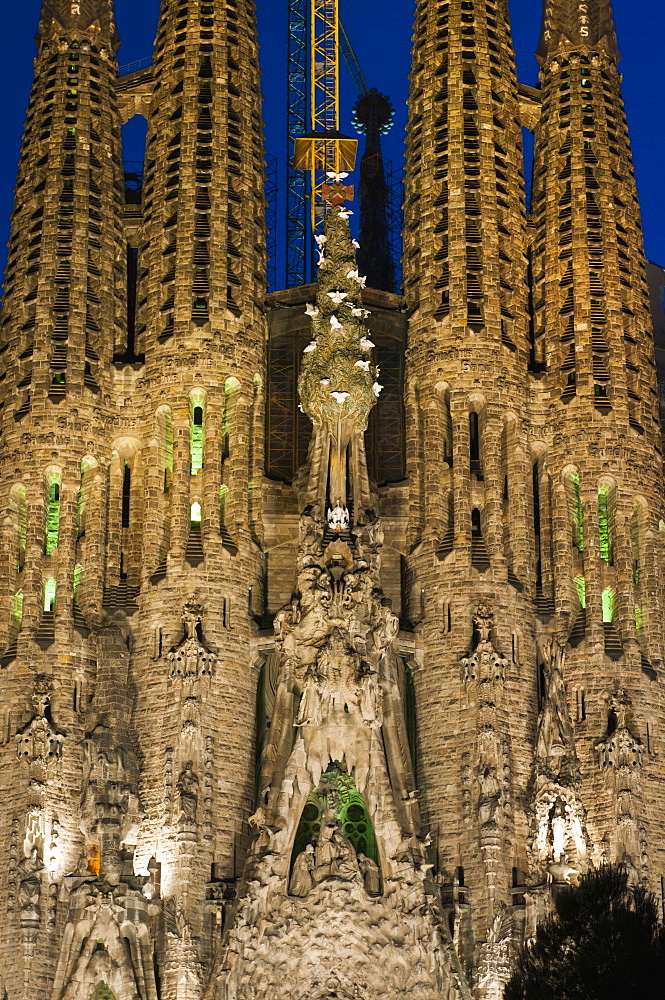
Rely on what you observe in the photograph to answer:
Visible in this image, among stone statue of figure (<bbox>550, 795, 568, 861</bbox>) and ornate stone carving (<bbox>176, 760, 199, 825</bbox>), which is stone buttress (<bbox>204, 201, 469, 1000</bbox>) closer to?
ornate stone carving (<bbox>176, 760, 199, 825</bbox>)

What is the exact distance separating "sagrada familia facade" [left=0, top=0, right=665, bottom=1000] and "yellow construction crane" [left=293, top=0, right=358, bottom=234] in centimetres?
423

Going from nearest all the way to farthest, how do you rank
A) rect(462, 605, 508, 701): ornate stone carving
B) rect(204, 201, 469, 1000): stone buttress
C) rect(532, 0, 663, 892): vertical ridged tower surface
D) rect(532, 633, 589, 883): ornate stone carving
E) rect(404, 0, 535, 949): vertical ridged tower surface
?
rect(204, 201, 469, 1000): stone buttress → rect(532, 633, 589, 883): ornate stone carving → rect(404, 0, 535, 949): vertical ridged tower surface → rect(462, 605, 508, 701): ornate stone carving → rect(532, 0, 663, 892): vertical ridged tower surface

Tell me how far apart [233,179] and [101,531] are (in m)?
10.4

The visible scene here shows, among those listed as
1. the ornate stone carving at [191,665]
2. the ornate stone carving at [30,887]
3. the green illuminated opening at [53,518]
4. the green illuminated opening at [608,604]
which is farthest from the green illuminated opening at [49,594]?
the green illuminated opening at [608,604]

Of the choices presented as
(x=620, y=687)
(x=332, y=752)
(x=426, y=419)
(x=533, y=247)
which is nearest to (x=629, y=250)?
(x=533, y=247)

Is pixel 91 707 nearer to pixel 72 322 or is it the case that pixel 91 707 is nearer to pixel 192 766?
pixel 192 766

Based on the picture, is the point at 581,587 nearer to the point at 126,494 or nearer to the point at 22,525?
the point at 126,494

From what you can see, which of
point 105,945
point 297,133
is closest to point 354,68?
point 297,133

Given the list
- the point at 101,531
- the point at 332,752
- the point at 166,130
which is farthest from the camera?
the point at 166,130

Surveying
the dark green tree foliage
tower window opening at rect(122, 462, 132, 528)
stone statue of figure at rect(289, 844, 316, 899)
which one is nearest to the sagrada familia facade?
stone statue of figure at rect(289, 844, 316, 899)

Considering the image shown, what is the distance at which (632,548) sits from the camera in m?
68.2

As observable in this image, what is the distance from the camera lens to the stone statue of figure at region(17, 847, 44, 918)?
62.2m

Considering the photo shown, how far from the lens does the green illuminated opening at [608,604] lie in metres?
67.3

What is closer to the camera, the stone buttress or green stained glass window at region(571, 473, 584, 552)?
→ the stone buttress
